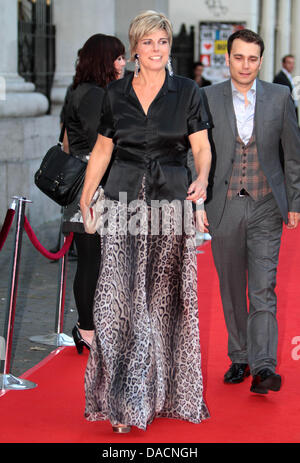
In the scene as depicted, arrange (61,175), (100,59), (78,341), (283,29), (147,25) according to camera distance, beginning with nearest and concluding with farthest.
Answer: (147,25) → (61,175) → (100,59) → (78,341) → (283,29)

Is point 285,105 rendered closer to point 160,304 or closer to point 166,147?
point 166,147

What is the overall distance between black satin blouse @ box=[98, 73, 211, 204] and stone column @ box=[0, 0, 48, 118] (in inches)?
289

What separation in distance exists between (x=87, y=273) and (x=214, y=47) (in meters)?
19.8

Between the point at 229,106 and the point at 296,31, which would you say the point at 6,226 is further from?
the point at 296,31

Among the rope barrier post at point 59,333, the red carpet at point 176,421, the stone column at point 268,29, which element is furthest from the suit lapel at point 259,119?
the stone column at point 268,29

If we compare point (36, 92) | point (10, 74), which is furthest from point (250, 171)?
point (36, 92)

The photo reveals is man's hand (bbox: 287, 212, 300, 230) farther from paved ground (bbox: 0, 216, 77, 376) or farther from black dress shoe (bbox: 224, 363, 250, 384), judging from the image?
paved ground (bbox: 0, 216, 77, 376)

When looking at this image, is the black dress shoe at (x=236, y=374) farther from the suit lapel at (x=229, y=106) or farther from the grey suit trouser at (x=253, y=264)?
the suit lapel at (x=229, y=106)

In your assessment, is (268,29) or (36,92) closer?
(36,92)

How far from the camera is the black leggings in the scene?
20.9ft

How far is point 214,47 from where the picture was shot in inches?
1001

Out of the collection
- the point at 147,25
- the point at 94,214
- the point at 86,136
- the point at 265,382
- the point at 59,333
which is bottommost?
the point at 59,333

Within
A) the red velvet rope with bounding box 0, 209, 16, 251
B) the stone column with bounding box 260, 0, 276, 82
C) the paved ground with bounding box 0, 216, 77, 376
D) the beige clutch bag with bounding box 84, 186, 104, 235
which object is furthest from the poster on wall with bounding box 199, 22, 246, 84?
the beige clutch bag with bounding box 84, 186, 104, 235

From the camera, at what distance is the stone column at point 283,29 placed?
34375mm
